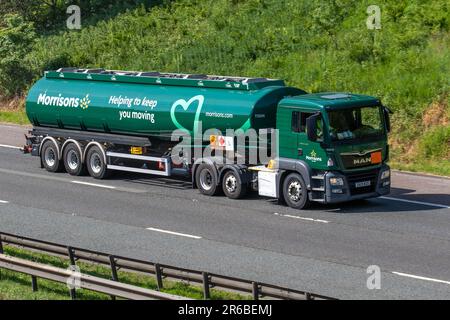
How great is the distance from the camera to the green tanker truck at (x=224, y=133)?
24.9m

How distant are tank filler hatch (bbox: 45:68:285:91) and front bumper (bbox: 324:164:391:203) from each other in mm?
3459

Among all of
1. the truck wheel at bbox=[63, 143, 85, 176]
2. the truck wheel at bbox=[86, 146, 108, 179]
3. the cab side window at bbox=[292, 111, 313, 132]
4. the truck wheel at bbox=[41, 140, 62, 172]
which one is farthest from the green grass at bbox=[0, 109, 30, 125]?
the cab side window at bbox=[292, 111, 313, 132]

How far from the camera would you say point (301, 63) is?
37.7m

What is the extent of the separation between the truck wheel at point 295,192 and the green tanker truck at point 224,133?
25 mm

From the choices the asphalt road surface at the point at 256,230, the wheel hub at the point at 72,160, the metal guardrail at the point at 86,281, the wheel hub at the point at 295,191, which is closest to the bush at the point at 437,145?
the asphalt road surface at the point at 256,230

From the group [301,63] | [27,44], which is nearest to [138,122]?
[301,63]

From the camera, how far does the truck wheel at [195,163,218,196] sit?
88.1ft

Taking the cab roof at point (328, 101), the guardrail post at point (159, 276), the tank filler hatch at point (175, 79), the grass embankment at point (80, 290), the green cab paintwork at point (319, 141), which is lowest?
the grass embankment at point (80, 290)

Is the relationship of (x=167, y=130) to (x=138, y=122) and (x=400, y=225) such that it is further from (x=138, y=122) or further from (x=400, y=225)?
(x=400, y=225)

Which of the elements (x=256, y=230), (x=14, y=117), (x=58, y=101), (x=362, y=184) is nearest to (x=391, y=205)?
(x=362, y=184)

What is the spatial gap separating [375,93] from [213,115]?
938cm

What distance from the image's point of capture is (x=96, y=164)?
30.2m

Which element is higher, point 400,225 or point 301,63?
point 301,63

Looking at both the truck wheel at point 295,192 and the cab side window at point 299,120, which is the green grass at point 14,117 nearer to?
the truck wheel at point 295,192
